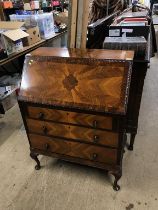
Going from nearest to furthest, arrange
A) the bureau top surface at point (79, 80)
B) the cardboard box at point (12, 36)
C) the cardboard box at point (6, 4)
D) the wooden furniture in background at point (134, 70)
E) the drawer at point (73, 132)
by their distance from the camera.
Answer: the bureau top surface at point (79, 80), the drawer at point (73, 132), the wooden furniture in background at point (134, 70), the cardboard box at point (12, 36), the cardboard box at point (6, 4)

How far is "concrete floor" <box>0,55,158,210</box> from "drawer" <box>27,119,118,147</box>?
16.7 inches

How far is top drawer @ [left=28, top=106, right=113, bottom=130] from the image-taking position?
120 cm

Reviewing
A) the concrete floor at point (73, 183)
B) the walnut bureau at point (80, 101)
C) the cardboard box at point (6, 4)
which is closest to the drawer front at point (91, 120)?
the walnut bureau at point (80, 101)

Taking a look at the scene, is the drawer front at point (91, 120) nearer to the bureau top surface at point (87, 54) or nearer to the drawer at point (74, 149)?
the drawer at point (74, 149)

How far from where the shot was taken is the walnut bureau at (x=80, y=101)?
3.73ft

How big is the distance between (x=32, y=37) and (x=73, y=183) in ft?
6.27

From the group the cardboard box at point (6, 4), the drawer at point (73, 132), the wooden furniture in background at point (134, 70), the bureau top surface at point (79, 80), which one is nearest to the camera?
the bureau top surface at point (79, 80)

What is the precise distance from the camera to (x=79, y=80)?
120cm

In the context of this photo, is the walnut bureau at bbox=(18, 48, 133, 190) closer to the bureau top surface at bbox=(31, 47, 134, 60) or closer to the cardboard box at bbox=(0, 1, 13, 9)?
the bureau top surface at bbox=(31, 47, 134, 60)

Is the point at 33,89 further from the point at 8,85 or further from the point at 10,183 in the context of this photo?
the point at 8,85

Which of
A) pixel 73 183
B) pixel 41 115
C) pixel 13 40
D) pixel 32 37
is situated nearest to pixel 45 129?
pixel 41 115

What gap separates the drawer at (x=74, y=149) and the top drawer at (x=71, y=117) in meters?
0.18

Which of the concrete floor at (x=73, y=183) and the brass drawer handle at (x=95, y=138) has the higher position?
the brass drawer handle at (x=95, y=138)

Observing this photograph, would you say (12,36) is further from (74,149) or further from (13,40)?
(74,149)
